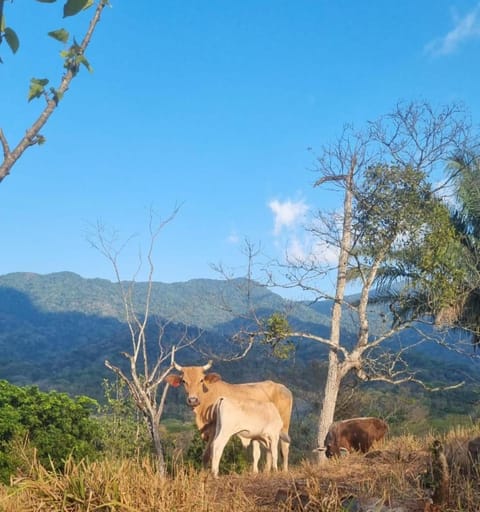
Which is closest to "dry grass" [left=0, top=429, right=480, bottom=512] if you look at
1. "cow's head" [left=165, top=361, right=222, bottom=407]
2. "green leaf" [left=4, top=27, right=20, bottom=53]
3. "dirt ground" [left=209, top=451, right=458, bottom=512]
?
"dirt ground" [left=209, top=451, right=458, bottom=512]

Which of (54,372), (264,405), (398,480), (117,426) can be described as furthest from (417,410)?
(54,372)

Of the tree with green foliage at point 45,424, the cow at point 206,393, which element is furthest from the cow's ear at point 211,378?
the tree with green foliage at point 45,424

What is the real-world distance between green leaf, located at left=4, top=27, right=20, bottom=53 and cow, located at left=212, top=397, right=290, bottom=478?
8201 mm

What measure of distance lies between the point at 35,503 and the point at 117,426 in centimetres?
1645

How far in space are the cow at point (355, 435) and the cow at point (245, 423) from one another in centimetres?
168

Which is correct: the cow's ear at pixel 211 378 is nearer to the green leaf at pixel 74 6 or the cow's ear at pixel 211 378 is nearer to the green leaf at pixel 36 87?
the green leaf at pixel 36 87

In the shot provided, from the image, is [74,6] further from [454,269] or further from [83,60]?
[454,269]

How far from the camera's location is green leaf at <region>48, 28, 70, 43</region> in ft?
5.75

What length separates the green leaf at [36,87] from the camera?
1.87 meters

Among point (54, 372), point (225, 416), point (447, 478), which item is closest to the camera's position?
point (447, 478)

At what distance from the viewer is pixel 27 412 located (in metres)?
14.7

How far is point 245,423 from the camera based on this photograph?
32.5ft

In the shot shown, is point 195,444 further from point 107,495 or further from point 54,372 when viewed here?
point 54,372

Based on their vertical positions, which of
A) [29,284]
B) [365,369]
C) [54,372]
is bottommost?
[54,372]
